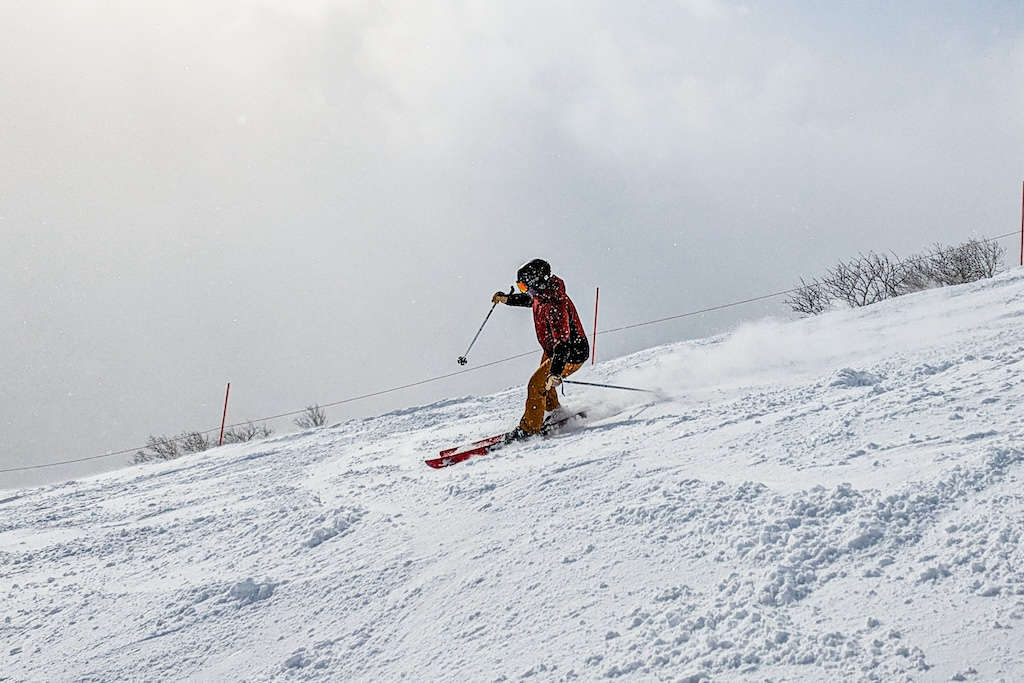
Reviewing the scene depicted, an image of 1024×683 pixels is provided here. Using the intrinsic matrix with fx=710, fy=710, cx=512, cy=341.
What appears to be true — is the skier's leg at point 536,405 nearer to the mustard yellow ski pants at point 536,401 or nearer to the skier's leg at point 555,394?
the mustard yellow ski pants at point 536,401

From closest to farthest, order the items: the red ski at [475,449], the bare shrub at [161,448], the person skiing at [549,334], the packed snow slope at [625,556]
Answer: the packed snow slope at [625,556]
the red ski at [475,449]
the person skiing at [549,334]
the bare shrub at [161,448]

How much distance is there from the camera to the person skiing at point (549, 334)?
7469mm

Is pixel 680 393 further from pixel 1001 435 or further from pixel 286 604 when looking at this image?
pixel 286 604

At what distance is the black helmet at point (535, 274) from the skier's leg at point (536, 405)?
92 centimetres

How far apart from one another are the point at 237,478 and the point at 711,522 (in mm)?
5939

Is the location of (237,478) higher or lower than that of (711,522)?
higher

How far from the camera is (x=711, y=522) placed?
342 cm

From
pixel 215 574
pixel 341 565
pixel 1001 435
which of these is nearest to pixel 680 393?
pixel 1001 435

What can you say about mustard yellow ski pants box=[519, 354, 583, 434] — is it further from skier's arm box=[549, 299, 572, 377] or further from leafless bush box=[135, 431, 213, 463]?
leafless bush box=[135, 431, 213, 463]

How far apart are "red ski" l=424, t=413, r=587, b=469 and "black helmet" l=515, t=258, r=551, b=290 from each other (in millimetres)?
1480

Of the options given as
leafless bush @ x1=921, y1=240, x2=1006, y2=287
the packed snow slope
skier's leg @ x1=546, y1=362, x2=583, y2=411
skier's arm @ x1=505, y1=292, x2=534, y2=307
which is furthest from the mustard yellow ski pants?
leafless bush @ x1=921, y1=240, x2=1006, y2=287

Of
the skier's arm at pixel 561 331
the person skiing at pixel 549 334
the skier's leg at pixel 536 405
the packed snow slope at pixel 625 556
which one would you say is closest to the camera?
the packed snow slope at pixel 625 556

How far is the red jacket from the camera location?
25.2 ft

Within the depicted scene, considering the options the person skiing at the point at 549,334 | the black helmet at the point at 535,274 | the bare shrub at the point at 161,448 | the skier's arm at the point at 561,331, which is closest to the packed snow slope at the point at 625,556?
the person skiing at the point at 549,334
